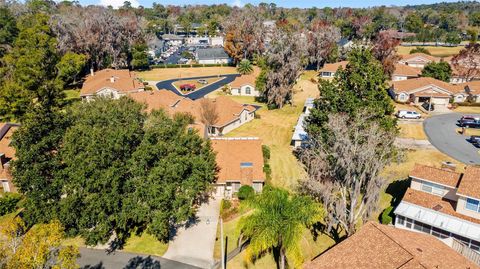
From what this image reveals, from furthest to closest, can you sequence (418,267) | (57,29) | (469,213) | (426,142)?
1. (57,29)
2. (426,142)
3. (469,213)
4. (418,267)

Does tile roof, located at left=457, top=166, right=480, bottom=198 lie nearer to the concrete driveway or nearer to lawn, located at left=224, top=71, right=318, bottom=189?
lawn, located at left=224, top=71, right=318, bottom=189

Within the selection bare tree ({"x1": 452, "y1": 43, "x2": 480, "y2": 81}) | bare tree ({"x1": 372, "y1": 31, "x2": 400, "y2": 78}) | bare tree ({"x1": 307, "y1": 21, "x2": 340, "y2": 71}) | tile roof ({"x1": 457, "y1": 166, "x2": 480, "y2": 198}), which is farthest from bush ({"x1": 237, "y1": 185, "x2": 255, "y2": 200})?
bare tree ({"x1": 307, "y1": 21, "x2": 340, "y2": 71})

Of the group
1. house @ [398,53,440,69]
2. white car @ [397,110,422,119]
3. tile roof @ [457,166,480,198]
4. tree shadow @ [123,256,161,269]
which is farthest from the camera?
house @ [398,53,440,69]

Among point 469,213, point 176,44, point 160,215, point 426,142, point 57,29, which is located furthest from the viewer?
point 176,44

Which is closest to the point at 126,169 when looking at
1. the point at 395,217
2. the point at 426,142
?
the point at 395,217

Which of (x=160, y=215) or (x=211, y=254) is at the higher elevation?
(x=160, y=215)

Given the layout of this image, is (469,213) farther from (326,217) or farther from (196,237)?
(196,237)

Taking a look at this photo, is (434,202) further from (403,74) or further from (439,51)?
(439,51)
